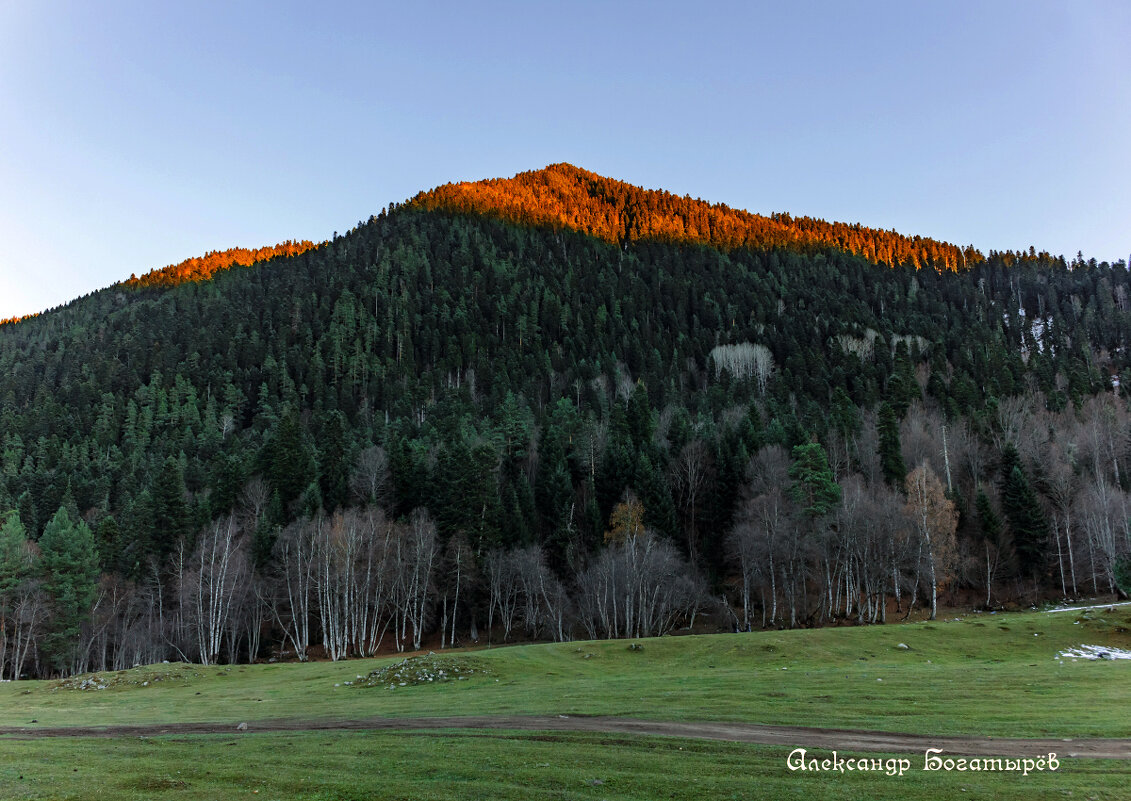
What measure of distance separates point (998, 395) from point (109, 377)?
195797mm

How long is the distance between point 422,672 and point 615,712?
710 inches

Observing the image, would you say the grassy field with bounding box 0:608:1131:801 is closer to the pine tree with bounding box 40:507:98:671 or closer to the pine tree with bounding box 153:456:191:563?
the pine tree with bounding box 40:507:98:671

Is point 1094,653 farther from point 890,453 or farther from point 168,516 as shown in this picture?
point 168,516

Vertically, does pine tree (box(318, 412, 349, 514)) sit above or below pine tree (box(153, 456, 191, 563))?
above

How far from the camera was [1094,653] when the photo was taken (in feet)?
137

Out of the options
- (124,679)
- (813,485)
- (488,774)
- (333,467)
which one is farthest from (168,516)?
(488,774)

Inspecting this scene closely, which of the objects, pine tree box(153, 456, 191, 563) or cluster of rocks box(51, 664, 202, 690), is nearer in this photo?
cluster of rocks box(51, 664, 202, 690)

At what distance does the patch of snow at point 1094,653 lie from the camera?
131 feet

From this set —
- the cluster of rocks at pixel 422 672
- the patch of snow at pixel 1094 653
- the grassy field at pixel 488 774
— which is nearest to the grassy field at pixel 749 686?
the cluster of rocks at pixel 422 672

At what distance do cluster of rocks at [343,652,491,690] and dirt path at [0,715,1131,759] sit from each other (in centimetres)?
1173

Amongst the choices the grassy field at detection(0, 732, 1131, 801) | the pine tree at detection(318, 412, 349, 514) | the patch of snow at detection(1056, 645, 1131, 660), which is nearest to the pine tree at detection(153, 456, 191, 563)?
the pine tree at detection(318, 412, 349, 514)

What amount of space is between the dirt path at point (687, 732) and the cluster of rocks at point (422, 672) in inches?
462

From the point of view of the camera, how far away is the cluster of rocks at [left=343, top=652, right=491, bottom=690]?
38.2 meters

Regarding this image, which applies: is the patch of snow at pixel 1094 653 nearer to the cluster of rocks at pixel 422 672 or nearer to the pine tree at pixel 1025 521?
the cluster of rocks at pixel 422 672
